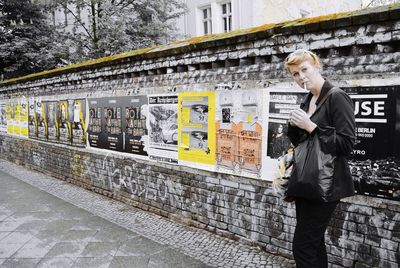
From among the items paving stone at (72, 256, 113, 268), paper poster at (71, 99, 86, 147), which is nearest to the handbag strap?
paving stone at (72, 256, 113, 268)

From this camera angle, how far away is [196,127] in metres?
5.29

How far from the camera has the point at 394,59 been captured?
321 centimetres

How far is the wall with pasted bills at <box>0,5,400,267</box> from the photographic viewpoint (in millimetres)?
3350

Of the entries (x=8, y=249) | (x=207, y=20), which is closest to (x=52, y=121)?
(x=8, y=249)

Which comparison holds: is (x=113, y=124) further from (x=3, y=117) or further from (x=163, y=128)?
(x=3, y=117)

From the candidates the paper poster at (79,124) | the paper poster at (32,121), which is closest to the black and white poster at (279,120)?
the paper poster at (79,124)

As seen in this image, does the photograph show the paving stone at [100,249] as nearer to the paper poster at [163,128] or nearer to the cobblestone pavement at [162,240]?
the cobblestone pavement at [162,240]

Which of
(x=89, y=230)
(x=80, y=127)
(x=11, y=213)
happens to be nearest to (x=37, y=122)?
(x=80, y=127)

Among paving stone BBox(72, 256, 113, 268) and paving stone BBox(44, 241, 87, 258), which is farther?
paving stone BBox(44, 241, 87, 258)

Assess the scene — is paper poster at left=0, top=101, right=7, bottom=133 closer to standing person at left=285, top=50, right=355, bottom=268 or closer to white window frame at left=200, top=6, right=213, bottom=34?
white window frame at left=200, top=6, right=213, bottom=34

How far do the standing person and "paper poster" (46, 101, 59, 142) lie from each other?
828 centimetres

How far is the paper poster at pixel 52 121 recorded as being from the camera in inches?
371

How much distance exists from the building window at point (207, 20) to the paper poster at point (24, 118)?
372 inches

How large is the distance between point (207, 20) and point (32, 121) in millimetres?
10022
